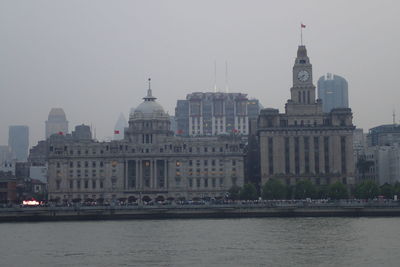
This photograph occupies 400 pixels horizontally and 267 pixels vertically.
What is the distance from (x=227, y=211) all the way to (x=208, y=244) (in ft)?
236

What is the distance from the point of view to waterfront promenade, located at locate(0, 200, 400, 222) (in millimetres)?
193125

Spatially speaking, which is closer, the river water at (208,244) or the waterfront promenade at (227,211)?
the river water at (208,244)

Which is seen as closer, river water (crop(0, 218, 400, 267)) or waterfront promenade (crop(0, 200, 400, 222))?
river water (crop(0, 218, 400, 267))

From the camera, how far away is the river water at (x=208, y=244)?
10850 centimetres

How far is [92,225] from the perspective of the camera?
173875mm

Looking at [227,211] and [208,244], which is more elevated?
[227,211]

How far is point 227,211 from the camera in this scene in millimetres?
198375

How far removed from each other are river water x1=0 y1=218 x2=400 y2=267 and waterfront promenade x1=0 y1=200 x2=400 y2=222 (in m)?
16.9

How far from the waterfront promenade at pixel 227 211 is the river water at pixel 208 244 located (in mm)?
16904

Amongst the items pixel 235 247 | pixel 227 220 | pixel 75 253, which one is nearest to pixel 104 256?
pixel 75 253

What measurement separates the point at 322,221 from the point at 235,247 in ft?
181

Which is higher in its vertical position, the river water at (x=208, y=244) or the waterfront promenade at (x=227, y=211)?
the waterfront promenade at (x=227, y=211)

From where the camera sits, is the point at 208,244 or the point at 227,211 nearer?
the point at 208,244

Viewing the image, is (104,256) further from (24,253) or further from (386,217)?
(386,217)
